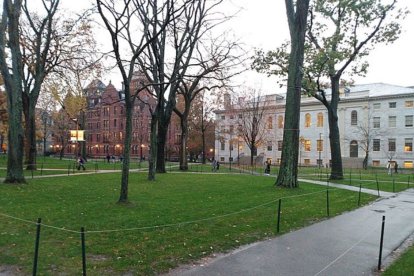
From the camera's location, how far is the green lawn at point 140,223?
6.96 metres

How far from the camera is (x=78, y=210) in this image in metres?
11.6

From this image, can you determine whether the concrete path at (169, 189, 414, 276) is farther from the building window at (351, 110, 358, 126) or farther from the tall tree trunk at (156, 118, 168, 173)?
the building window at (351, 110, 358, 126)

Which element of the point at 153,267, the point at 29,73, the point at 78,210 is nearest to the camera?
the point at 153,267

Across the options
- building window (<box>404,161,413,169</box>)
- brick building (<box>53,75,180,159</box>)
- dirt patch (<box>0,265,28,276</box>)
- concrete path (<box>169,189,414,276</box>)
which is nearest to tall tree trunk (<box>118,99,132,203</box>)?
concrete path (<box>169,189,414,276</box>)

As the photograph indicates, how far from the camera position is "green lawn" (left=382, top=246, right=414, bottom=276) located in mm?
6785

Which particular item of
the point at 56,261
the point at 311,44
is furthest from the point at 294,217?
the point at 311,44

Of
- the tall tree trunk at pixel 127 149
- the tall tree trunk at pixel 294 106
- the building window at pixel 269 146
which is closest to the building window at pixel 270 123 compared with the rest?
the building window at pixel 269 146

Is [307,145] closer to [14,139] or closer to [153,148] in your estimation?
[153,148]

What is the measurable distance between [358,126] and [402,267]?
5955 centimetres

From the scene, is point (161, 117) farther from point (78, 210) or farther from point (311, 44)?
point (78, 210)

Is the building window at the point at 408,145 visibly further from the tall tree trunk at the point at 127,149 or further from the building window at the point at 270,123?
the tall tree trunk at the point at 127,149

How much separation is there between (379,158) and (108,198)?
2222 inches

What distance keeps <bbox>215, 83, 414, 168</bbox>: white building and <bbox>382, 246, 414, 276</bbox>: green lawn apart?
5016 cm

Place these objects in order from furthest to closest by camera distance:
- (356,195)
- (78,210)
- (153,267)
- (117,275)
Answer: (356,195) < (78,210) < (153,267) < (117,275)
